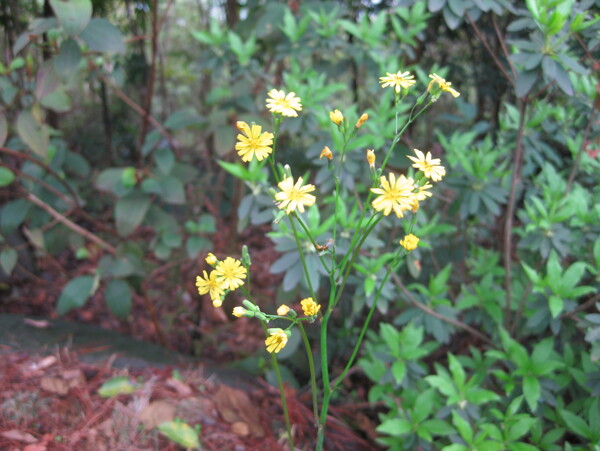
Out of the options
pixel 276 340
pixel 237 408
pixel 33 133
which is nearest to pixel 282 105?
pixel 276 340

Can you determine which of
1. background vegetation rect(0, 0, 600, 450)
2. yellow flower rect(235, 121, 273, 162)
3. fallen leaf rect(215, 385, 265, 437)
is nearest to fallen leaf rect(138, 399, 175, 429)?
fallen leaf rect(215, 385, 265, 437)

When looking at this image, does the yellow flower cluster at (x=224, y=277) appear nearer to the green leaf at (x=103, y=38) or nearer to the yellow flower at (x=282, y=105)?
the yellow flower at (x=282, y=105)

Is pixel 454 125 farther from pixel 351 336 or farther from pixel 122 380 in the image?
pixel 122 380

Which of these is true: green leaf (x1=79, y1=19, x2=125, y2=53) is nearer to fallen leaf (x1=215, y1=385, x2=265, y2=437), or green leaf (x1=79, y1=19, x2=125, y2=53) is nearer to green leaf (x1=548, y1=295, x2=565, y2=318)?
fallen leaf (x1=215, y1=385, x2=265, y2=437)

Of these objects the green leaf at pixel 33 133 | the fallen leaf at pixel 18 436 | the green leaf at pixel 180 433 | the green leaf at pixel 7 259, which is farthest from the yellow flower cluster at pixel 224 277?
the green leaf at pixel 7 259

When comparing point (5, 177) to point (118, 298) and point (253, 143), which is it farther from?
point (253, 143)

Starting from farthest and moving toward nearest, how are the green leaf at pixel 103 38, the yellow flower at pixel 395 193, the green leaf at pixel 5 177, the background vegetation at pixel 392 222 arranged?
the green leaf at pixel 5 177 < the green leaf at pixel 103 38 < the background vegetation at pixel 392 222 < the yellow flower at pixel 395 193
